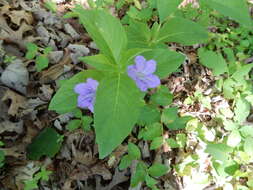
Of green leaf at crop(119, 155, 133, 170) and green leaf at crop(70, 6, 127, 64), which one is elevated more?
green leaf at crop(70, 6, 127, 64)

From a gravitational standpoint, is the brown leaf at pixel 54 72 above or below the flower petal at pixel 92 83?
below

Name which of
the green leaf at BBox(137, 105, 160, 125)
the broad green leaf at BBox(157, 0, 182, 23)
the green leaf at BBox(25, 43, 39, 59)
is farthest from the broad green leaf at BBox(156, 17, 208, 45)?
the green leaf at BBox(25, 43, 39, 59)

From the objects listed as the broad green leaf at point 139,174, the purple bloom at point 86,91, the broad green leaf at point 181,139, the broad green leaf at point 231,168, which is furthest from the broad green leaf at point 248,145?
the purple bloom at point 86,91

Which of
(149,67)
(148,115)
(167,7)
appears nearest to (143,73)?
(149,67)

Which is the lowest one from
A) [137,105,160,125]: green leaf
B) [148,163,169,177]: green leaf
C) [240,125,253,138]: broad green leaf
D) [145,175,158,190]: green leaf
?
[145,175,158,190]: green leaf

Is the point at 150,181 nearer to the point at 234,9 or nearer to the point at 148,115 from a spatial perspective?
the point at 148,115

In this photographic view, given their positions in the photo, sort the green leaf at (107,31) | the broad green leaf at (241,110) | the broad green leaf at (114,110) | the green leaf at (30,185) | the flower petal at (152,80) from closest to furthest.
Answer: the broad green leaf at (114,110) → the green leaf at (107,31) → the flower petal at (152,80) → the green leaf at (30,185) → the broad green leaf at (241,110)

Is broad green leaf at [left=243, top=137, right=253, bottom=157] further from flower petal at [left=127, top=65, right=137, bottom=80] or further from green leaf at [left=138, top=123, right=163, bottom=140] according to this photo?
flower petal at [left=127, top=65, right=137, bottom=80]

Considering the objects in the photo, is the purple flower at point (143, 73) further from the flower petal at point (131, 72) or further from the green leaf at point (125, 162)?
the green leaf at point (125, 162)

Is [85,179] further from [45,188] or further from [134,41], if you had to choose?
[134,41]
